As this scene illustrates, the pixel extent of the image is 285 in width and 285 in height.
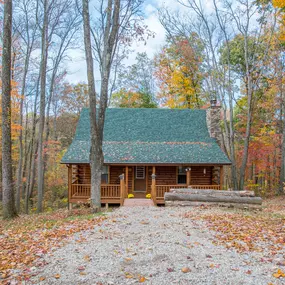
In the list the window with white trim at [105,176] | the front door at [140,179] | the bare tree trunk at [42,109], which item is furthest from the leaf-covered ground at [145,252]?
the front door at [140,179]

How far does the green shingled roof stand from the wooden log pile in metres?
3.83

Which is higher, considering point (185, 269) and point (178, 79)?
point (178, 79)

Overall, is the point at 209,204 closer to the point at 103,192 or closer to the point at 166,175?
the point at 166,175

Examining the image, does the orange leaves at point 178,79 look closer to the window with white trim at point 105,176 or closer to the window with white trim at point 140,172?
the window with white trim at point 140,172

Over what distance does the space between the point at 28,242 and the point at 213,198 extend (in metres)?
7.87

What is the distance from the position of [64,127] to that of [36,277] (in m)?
25.4

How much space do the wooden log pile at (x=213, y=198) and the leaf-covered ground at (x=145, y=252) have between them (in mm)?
3209

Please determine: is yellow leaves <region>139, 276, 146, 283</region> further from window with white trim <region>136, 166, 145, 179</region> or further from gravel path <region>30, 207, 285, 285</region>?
window with white trim <region>136, 166, 145, 179</region>

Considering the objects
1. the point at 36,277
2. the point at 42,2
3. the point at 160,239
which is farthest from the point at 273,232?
the point at 42,2

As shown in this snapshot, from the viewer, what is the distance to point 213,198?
11.3 m

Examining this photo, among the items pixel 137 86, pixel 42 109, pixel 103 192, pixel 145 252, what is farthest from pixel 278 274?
pixel 137 86

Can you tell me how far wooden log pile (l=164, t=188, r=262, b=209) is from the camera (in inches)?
431

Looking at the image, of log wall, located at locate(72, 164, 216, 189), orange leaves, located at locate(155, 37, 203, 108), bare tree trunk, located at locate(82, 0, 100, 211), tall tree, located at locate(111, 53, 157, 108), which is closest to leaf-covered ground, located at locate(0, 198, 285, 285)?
bare tree trunk, located at locate(82, 0, 100, 211)

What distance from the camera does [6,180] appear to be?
884 cm
